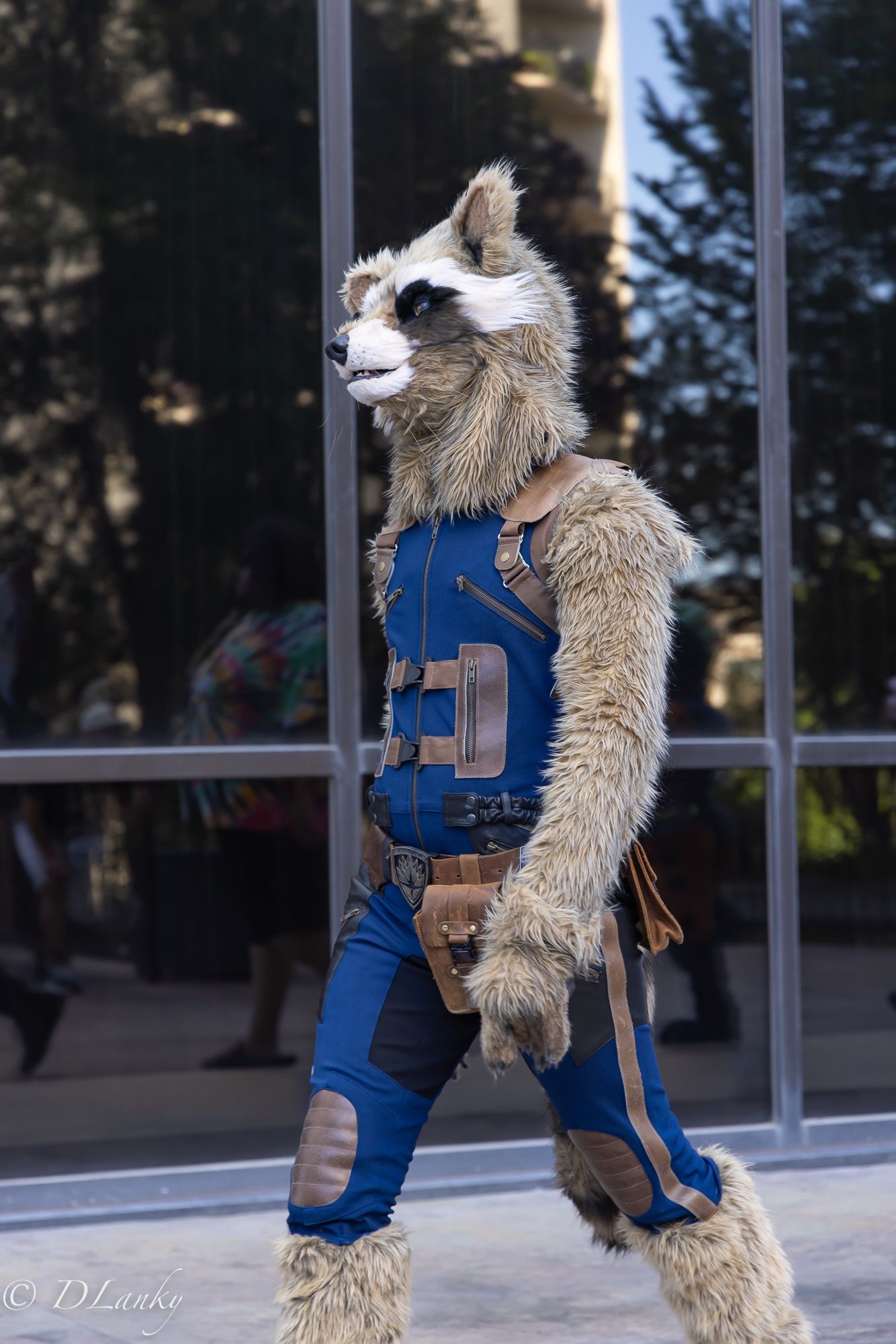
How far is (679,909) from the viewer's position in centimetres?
540

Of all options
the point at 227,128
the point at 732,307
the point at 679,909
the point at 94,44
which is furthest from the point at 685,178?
the point at 679,909

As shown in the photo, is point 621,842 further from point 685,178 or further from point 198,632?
point 685,178

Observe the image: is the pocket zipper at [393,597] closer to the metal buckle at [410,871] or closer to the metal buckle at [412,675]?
the metal buckle at [412,675]

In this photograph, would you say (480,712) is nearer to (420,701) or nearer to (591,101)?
(420,701)

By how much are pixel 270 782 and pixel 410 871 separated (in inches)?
80.0

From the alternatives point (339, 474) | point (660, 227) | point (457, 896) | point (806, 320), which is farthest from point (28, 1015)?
point (806, 320)

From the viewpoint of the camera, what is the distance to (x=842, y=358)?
5594 mm

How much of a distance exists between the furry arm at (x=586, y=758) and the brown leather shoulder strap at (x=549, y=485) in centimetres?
4

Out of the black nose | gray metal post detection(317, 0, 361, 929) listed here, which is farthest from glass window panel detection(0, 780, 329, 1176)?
the black nose

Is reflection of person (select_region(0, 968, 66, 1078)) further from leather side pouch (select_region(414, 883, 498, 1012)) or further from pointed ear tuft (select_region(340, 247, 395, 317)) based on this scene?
pointed ear tuft (select_region(340, 247, 395, 317))

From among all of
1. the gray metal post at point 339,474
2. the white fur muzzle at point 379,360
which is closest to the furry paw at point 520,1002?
the white fur muzzle at point 379,360

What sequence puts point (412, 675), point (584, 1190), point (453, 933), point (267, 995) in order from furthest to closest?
point (267, 995)
point (584, 1190)
point (412, 675)
point (453, 933)

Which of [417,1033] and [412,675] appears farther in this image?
[412,675]

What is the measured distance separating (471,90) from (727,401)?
1285 millimetres
